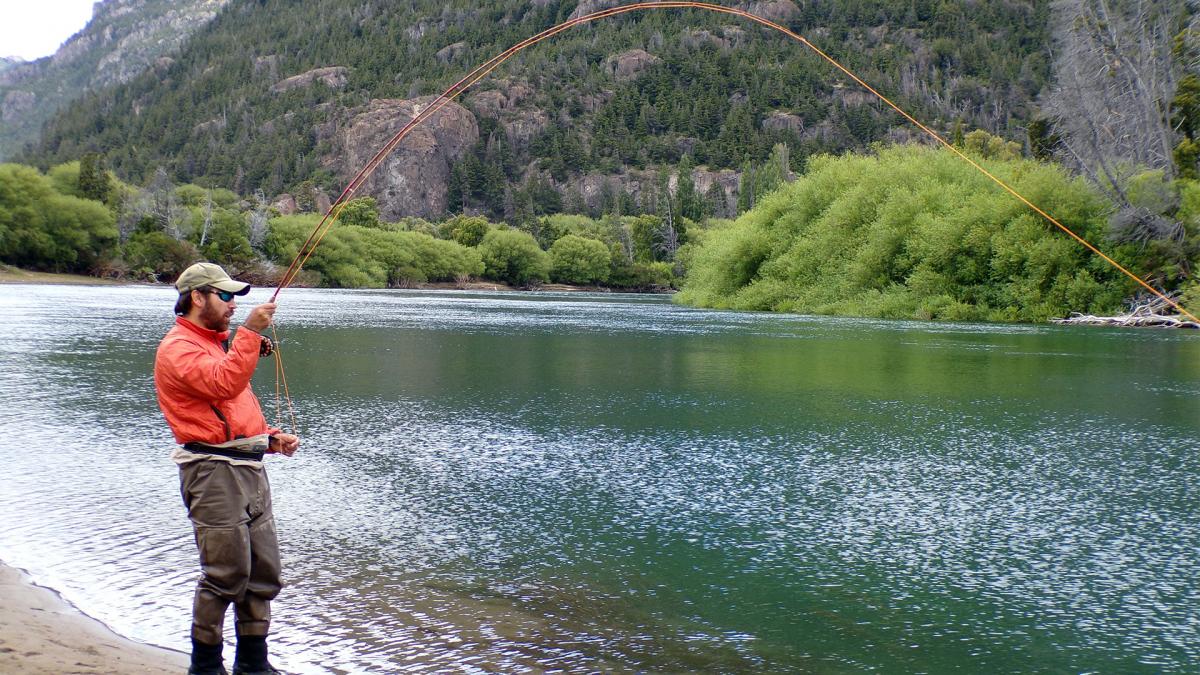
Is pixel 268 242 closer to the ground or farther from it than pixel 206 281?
farther from it

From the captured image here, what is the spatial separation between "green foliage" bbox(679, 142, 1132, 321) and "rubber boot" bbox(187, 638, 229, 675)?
55632mm

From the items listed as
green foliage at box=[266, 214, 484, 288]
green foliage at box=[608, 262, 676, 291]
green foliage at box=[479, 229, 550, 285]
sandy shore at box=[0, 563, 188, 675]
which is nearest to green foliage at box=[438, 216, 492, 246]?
green foliage at box=[479, 229, 550, 285]

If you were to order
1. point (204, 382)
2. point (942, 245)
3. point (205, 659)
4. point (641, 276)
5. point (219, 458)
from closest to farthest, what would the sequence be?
point (204, 382) → point (219, 458) → point (205, 659) → point (942, 245) → point (641, 276)

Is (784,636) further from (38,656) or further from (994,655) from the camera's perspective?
(38,656)

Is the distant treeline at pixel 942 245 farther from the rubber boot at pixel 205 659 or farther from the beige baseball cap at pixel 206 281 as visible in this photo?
the rubber boot at pixel 205 659

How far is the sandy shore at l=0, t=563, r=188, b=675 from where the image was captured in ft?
20.3

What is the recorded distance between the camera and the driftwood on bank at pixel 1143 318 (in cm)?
4903

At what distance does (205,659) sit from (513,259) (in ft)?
481

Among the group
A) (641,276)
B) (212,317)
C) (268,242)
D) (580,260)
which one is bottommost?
(641,276)

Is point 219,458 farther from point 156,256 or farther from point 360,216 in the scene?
point 360,216

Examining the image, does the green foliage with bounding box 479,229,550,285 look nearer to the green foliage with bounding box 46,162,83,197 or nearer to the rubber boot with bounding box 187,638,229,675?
the green foliage with bounding box 46,162,83,197

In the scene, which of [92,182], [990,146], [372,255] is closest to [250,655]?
[990,146]

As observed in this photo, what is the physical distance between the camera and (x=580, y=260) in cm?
15275

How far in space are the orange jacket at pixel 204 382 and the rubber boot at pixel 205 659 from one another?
3.84ft
